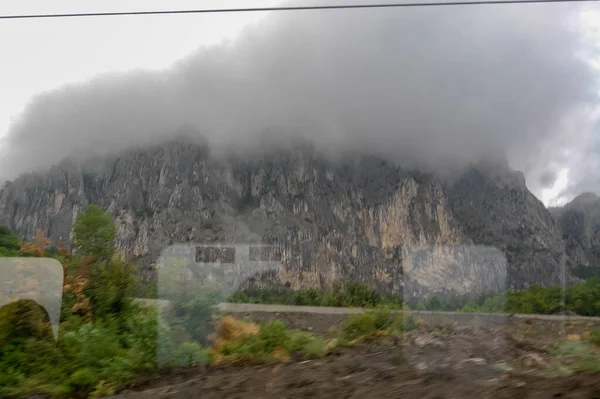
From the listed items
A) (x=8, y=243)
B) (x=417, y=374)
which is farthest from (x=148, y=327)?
(x=417, y=374)

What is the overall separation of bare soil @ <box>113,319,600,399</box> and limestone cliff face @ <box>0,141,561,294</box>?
4.28 ft

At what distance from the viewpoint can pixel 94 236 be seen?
1075 centimetres

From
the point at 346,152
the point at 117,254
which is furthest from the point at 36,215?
the point at 346,152

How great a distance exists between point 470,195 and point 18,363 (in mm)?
8107

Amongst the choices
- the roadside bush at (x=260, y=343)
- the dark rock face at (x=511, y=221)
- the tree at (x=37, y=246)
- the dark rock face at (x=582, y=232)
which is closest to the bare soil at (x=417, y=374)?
the roadside bush at (x=260, y=343)

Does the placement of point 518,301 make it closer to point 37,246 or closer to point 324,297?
point 324,297

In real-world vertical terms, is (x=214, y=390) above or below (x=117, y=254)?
below

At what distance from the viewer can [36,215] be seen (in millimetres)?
12320

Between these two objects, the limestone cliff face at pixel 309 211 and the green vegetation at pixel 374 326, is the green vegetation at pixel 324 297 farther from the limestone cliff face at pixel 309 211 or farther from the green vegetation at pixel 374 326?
the green vegetation at pixel 374 326

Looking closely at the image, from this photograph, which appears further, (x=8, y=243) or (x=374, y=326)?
(x=8, y=243)

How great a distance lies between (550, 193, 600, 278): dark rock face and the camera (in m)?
9.33

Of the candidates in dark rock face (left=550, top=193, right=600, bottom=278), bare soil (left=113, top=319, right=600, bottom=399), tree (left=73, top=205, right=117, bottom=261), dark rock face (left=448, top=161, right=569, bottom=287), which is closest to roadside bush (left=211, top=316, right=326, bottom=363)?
bare soil (left=113, top=319, right=600, bottom=399)

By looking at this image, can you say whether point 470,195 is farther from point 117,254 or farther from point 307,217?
point 117,254

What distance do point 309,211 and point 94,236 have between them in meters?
4.19
